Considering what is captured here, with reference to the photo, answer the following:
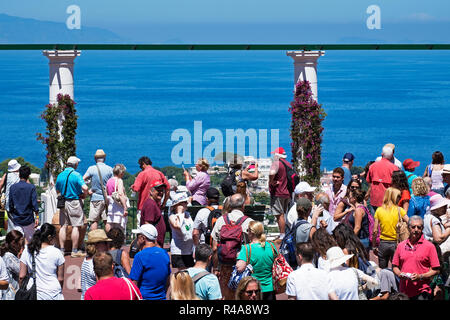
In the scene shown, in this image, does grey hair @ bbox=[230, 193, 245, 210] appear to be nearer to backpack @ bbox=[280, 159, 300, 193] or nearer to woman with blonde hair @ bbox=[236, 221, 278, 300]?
woman with blonde hair @ bbox=[236, 221, 278, 300]

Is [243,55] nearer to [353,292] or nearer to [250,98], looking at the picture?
[250,98]

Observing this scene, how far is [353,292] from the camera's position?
5727 mm

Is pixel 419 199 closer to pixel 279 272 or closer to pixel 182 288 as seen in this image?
pixel 279 272

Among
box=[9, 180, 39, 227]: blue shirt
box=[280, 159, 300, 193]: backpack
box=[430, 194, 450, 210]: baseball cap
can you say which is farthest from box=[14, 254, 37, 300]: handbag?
box=[280, 159, 300, 193]: backpack

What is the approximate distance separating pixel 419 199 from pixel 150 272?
136 inches

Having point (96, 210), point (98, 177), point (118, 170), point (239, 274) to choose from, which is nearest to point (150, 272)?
point (239, 274)

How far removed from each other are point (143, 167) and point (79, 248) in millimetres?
1382

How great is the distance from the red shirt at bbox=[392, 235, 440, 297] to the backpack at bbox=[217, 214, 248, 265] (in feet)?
4.78

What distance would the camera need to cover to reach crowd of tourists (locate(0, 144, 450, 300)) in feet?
19.1

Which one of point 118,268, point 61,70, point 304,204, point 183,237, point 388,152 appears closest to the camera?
point 118,268

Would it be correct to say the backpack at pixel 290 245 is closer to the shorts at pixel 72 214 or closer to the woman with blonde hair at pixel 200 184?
the woman with blonde hair at pixel 200 184

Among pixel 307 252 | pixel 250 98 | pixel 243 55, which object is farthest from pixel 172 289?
pixel 243 55

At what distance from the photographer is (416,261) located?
6711 millimetres

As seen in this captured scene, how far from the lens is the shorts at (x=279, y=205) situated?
33.9 feet
